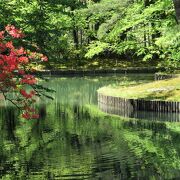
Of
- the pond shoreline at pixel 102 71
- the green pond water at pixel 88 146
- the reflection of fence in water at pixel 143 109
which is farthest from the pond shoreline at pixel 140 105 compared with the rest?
the pond shoreline at pixel 102 71

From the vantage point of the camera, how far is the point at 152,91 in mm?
27984

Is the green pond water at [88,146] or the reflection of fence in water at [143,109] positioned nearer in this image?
the green pond water at [88,146]

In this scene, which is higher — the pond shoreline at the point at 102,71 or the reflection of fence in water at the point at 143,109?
the pond shoreline at the point at 102,71

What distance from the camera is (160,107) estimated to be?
83.4 feet

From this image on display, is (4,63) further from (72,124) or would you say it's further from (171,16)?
(171,16)

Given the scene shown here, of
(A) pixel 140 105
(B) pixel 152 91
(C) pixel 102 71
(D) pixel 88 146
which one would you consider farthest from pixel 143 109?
(C) pixel 102 71

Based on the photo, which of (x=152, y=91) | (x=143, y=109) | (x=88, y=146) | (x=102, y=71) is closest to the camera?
(x=88, y=146)

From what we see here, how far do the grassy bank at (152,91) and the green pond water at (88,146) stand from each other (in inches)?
66.5

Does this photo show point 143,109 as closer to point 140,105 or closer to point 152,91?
point 140,105

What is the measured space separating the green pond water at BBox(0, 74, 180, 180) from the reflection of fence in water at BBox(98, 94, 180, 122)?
0.71 feet

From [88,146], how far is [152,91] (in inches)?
438

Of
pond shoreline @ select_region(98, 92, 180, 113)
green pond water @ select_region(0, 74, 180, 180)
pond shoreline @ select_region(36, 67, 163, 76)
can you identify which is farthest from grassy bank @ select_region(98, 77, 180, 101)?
pond shoreline @ select_region(36, 67, 163, 76)

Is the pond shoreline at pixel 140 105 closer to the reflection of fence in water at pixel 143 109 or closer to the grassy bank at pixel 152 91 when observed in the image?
the reflection of fence in water at pixel 143 109

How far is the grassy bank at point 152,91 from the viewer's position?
2655 cm
